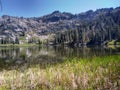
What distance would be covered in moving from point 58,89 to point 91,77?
328cm

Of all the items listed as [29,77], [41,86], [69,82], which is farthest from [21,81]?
[69,82]

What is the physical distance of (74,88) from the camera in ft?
45.7

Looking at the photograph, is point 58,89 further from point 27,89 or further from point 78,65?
point 78,65

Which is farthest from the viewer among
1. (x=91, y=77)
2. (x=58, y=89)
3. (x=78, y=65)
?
(x=78, y=65)

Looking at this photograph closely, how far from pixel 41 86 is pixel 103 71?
4.34 metres

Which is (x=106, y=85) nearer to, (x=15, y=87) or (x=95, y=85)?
(x=95, y=85)

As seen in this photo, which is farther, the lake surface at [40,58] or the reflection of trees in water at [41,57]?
the reflection of trees in water at [41,57]

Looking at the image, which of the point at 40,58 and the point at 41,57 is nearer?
the point at 40,58

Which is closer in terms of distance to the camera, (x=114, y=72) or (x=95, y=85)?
(x=95, y=85)

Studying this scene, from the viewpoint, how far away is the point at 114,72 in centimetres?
1596

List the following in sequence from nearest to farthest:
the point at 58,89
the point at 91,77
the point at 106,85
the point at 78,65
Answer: the point at 106,85, the point at 58,89, the point at 91,77, the point at 78,65

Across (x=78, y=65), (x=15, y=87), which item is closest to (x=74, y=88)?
(x=15, y=87)

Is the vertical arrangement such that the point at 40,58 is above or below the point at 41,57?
above

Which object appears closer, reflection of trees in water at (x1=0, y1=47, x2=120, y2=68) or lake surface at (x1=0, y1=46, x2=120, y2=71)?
lake surface at (x1=0, y1=46, x2=120, y2=71)
